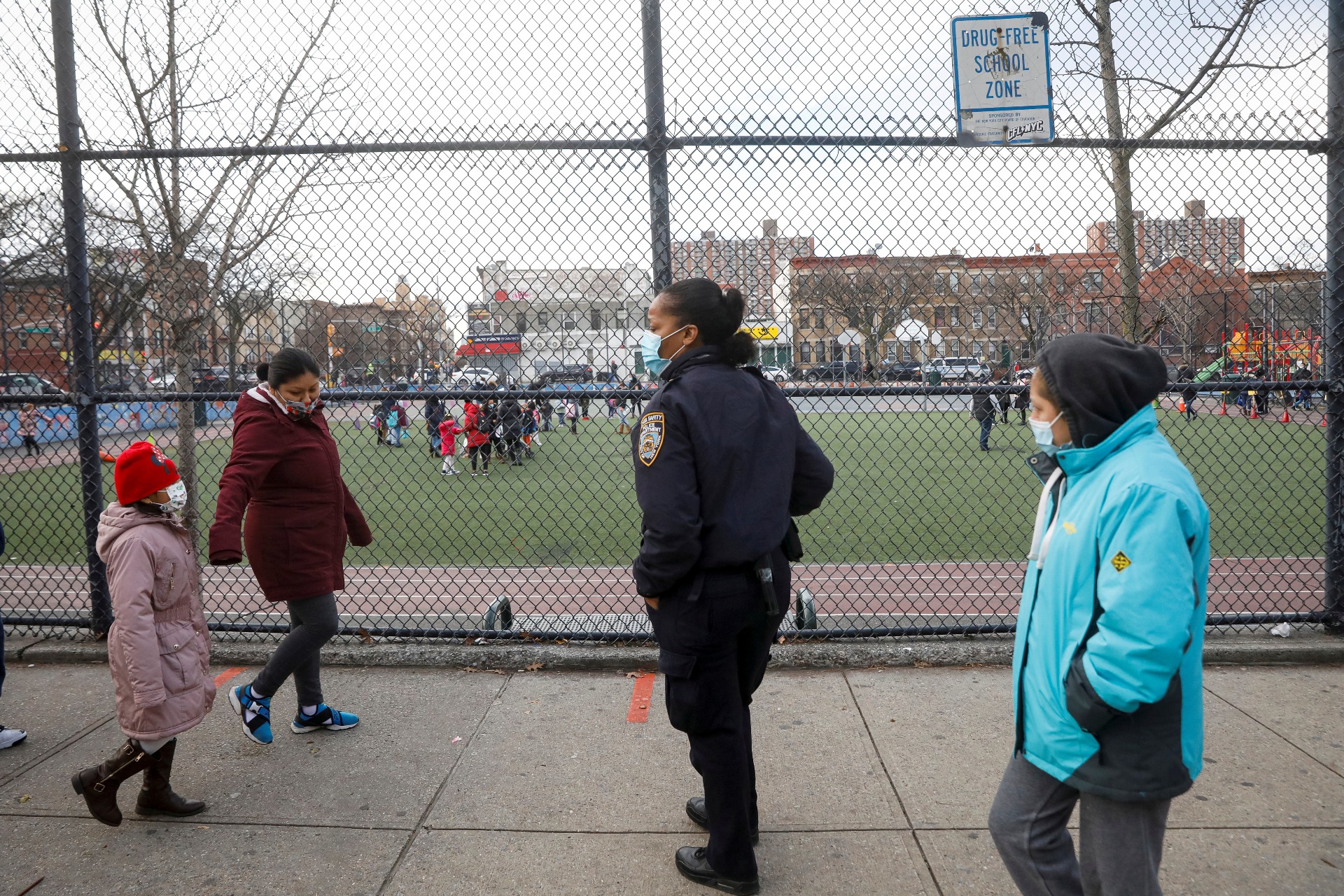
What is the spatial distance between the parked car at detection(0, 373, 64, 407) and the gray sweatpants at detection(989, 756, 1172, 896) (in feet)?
15.5

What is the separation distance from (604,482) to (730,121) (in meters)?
10.6

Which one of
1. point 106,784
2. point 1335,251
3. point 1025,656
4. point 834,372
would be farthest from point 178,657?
point 1335,251

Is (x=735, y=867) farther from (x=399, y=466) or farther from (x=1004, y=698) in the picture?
(x=399, y=466)

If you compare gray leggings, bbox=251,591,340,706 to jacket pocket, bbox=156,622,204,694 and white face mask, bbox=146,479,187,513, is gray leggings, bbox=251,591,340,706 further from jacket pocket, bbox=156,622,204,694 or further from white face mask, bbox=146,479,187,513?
white face mask, bbox=146,479,187,513

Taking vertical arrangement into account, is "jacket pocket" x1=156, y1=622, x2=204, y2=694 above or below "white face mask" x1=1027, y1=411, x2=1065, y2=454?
below

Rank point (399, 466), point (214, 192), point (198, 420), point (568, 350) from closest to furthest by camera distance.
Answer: point (568, 350), point (214, 192), point (198, 420), point (399, 466)

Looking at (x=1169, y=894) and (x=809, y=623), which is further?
(x=809, y=623)

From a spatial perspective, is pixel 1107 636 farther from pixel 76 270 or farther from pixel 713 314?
pixel 76 270

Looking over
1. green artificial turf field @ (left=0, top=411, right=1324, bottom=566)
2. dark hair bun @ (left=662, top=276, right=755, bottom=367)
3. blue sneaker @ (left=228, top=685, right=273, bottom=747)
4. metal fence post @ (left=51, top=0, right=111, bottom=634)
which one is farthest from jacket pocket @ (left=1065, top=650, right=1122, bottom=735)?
metal fence post @ (left=51, top=0, right=111, bottom=634)

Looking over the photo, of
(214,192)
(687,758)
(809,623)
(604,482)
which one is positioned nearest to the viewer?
(687,758)

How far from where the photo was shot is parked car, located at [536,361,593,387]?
14.7 ft

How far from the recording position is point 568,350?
4441 millimetres

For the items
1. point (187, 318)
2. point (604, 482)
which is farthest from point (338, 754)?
point (604, 482)

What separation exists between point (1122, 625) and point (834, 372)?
9.62 ft
